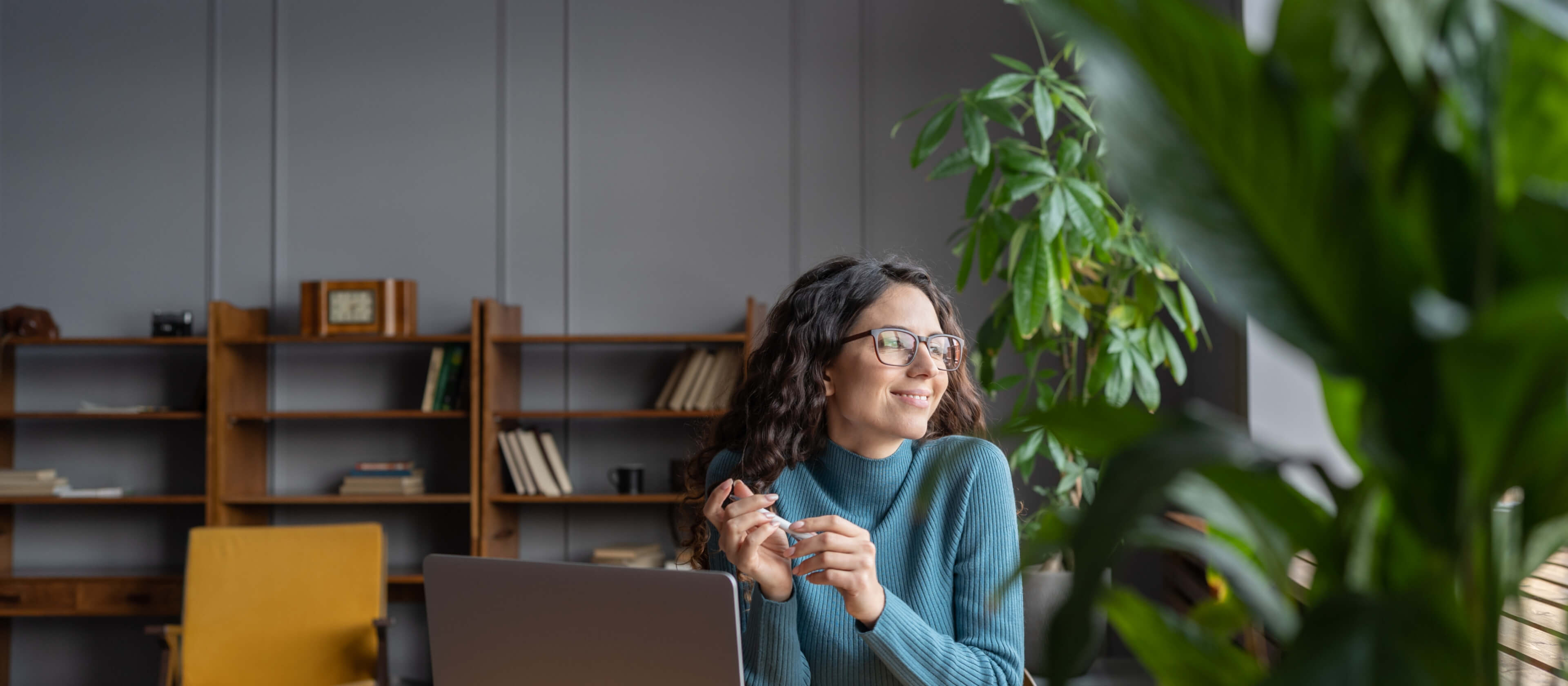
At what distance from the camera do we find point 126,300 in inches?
157

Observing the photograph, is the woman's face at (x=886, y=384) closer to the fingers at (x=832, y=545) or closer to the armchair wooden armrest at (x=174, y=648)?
the fingers at (x=832, y=545)

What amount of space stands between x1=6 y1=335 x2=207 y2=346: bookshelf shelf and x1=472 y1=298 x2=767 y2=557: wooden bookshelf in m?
1.12

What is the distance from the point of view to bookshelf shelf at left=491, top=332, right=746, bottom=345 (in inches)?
140

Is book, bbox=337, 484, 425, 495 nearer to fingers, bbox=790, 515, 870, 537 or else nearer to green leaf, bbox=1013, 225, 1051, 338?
green leaf, bbox=1013, 225, 1051, 338

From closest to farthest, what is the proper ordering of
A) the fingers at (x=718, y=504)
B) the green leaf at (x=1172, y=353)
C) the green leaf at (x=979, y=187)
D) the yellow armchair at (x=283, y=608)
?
the fingers at (x=718, y=504) → the green leaf at (x=979, y=187) → the green leaf at (x=1172, y=353) → the yellow armchair at (x=283, y=608)

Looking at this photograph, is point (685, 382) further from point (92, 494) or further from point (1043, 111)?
point (92, 494)

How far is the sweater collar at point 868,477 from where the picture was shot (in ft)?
4.96

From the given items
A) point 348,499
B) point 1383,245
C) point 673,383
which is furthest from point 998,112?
point 348,499

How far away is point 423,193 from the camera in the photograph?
400cm

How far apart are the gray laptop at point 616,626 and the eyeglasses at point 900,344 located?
63 cm

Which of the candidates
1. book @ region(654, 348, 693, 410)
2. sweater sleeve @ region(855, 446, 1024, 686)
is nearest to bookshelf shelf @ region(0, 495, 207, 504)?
book @ region(654, 348, 693, 410)

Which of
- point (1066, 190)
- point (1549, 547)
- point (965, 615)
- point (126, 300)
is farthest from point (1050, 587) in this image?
point (126, 300)

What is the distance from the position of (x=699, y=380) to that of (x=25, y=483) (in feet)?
8.56

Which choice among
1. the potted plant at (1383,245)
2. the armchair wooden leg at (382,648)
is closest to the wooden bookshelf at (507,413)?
the armchair wooden leg at (382,648)
